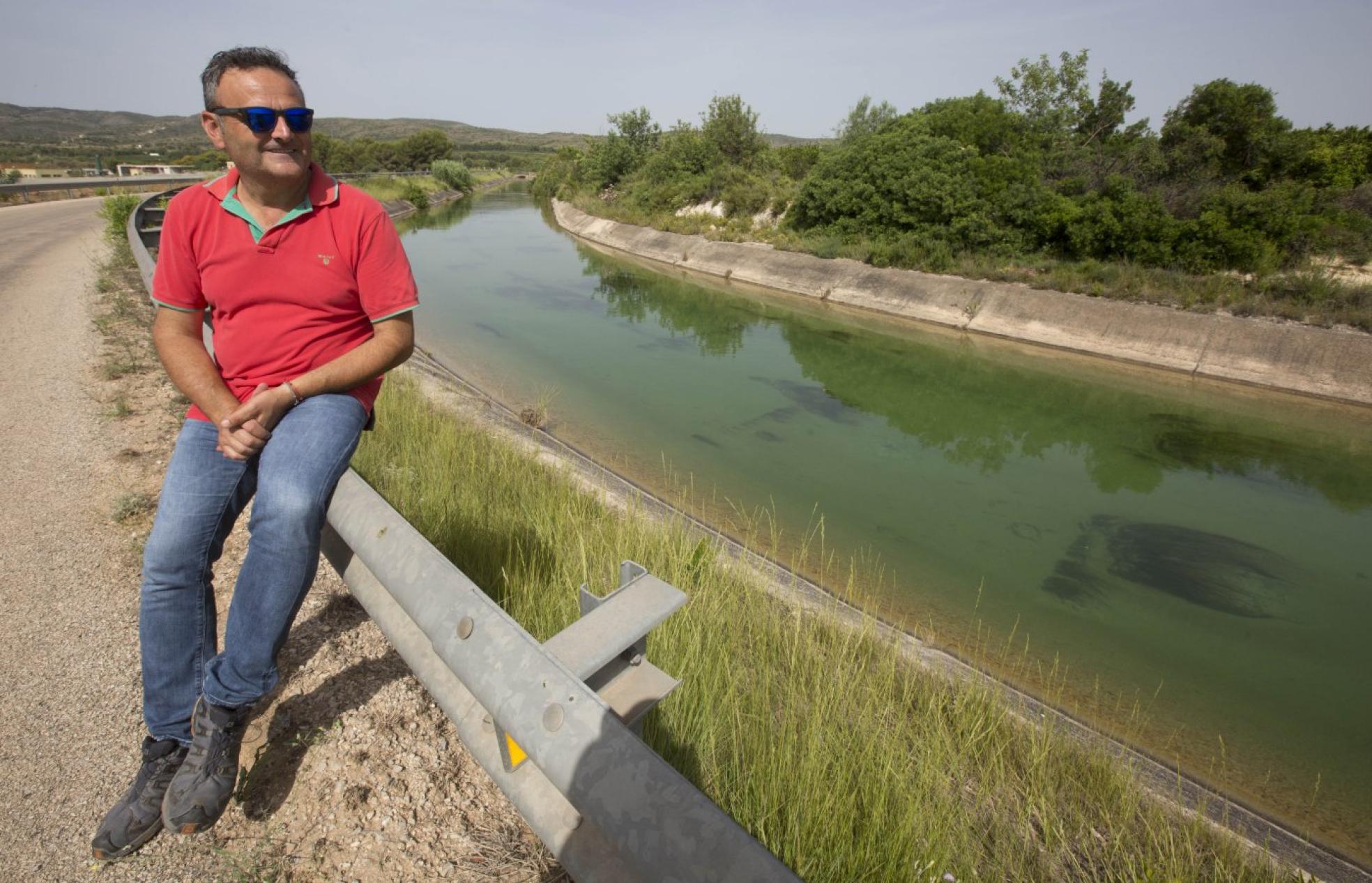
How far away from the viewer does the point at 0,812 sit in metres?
1.72

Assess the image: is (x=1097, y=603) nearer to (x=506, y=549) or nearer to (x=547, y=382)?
(x=506, y=549)

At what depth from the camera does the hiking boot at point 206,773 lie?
5.42 ft

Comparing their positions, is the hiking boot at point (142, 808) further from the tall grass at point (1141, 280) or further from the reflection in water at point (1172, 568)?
the tall grass at point (1141, 280)

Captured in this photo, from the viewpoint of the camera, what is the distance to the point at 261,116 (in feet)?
6.25

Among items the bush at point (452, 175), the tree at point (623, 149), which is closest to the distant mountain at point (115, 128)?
the bush at point (452, 175)

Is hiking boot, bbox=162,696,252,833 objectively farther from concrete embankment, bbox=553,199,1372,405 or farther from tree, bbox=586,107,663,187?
tree, bbox=586,107,663,187

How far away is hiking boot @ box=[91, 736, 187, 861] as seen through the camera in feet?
5.36

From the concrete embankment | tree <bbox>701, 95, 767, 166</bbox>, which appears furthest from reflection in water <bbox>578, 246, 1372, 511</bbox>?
tree <bbox>701, 95, 767, 166</bbox>

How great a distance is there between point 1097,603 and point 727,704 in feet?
16.2

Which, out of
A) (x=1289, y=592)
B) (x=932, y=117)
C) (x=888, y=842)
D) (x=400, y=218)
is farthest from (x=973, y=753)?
(x=400, y=218)

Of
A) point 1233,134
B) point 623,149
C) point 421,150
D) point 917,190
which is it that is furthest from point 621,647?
point 421,150

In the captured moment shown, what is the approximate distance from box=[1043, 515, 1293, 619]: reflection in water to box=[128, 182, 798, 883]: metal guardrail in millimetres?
5875

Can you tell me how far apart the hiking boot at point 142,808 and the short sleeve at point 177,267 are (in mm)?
1257

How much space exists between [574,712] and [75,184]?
123 feet
